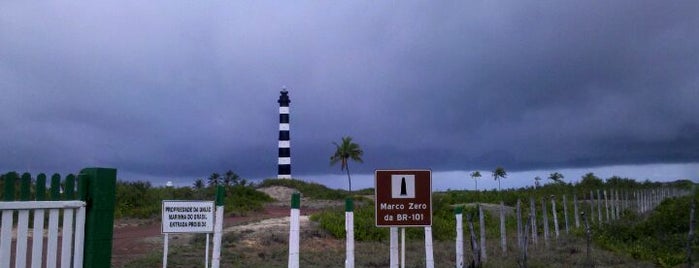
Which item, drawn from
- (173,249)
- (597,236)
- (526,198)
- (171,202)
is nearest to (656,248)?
(597,236)

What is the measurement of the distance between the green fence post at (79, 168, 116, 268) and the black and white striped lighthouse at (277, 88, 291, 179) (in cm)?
5042

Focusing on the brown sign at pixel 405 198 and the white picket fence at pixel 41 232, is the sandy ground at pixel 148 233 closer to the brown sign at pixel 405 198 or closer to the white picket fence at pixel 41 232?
the brown sign at pixel 405 198

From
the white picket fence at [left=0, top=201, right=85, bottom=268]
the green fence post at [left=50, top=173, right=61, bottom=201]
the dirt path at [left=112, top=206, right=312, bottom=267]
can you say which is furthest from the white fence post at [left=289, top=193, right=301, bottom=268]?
the dirt path at [left=112, top=206, right=312, bottom=267]

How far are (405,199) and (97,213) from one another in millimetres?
4641

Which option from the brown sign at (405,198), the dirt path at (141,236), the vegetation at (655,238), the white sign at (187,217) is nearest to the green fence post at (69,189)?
the brown sign at (405,198)

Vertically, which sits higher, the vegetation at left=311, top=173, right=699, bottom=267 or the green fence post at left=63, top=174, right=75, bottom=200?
the green fence post at left=63, top=174, right=75, bottom=200

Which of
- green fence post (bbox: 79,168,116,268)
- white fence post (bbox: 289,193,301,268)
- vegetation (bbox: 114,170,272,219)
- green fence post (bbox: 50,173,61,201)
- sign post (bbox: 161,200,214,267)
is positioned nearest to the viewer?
green fence post (bbox: 50,173,61,201)

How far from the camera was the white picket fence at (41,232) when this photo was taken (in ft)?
17.4

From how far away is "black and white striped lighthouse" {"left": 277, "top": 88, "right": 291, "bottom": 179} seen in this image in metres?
56.9

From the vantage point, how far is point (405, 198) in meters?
9.84

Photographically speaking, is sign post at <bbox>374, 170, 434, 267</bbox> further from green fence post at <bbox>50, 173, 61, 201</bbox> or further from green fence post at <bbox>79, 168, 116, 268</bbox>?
green fence post at <bbox>50, 173, 61, 201</bbox>

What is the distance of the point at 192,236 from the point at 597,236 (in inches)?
471

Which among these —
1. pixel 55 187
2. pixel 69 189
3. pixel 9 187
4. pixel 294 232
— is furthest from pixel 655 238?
pixel 9 187

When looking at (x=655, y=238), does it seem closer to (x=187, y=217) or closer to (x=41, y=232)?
(x=187, y=217)
